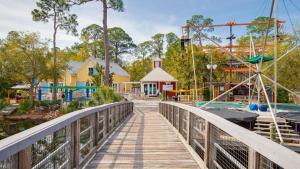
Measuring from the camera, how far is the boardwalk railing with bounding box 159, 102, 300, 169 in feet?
5.08

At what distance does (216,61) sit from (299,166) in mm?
30455

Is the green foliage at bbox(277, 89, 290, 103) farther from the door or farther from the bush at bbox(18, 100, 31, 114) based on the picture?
the bush at bbox(18, 100, 31, 114)

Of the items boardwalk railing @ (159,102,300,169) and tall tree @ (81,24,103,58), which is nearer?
boardwalk railing @ (159,102,300,169)

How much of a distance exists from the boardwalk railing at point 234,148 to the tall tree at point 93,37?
5031 cm

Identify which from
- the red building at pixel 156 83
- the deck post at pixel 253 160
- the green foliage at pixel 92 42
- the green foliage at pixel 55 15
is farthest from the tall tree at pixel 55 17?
the deck post at pixel 253 160

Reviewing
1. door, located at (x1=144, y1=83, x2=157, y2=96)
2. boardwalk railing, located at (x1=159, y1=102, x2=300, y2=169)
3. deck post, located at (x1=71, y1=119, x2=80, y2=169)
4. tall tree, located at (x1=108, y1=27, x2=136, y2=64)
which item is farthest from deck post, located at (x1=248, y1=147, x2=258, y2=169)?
tall tree, located at (x1=108, y1=27, x2=136, y2=64)

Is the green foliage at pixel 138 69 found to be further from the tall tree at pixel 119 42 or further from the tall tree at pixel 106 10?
the tall tree at pixel 106 10

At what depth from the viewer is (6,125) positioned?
741 inches

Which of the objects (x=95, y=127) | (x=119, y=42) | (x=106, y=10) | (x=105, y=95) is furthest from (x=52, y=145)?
(x=119, y=42)

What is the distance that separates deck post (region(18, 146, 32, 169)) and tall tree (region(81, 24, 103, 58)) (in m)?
52.3

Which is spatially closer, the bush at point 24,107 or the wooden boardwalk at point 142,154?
the wooden boardwalk at point 142,154

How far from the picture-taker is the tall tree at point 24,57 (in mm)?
24609

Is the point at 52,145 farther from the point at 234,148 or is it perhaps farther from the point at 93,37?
the point at 93,37

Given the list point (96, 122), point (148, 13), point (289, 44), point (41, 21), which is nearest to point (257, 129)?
point (96, 122)
